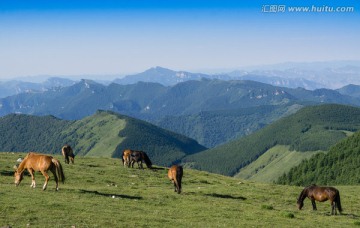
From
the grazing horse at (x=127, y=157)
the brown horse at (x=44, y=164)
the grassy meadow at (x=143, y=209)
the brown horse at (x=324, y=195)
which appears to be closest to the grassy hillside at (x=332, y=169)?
the grazing horse at (x=127, y=157)

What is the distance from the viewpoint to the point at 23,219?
69.7ft

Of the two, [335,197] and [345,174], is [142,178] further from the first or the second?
[345,174]

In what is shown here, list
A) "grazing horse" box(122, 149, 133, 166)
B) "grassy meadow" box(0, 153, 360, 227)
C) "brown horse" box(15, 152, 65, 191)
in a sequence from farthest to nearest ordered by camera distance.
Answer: "grazing horse" box(122, 149, 133, 166) → "brown horse" box(15, 152, 65, 191) → "grassy meadow" box(0, 153, 360, 227)

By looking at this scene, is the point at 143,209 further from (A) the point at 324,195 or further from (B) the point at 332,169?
(B) the point at 332,169

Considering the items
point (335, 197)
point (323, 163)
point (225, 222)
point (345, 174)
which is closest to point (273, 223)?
point (225, 222)

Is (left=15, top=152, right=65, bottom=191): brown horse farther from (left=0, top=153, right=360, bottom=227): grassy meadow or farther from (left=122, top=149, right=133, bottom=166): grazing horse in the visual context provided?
(left=122, top=149, right=133, bottom=166): grazing horse

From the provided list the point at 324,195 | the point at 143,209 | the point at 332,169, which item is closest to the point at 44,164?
the point at 143,209

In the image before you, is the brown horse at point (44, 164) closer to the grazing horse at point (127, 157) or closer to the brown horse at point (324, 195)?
the brown horse at point (324, 195)

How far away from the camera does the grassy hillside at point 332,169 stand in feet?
570

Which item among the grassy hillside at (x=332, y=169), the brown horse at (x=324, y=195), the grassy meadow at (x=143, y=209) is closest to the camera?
the grassy meadow at (x=143, y=209)

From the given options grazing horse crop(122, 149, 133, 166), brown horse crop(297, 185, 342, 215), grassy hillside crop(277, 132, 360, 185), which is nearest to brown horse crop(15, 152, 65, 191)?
brown horse crop(297, 185, 342, 215)

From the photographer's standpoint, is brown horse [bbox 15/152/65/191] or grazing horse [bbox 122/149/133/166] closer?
brown horse [bbox 15/152/65/191]

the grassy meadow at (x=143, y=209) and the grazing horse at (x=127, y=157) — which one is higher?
the grazing horse at (x=127, y=157)

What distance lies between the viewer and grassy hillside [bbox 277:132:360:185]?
174 m
